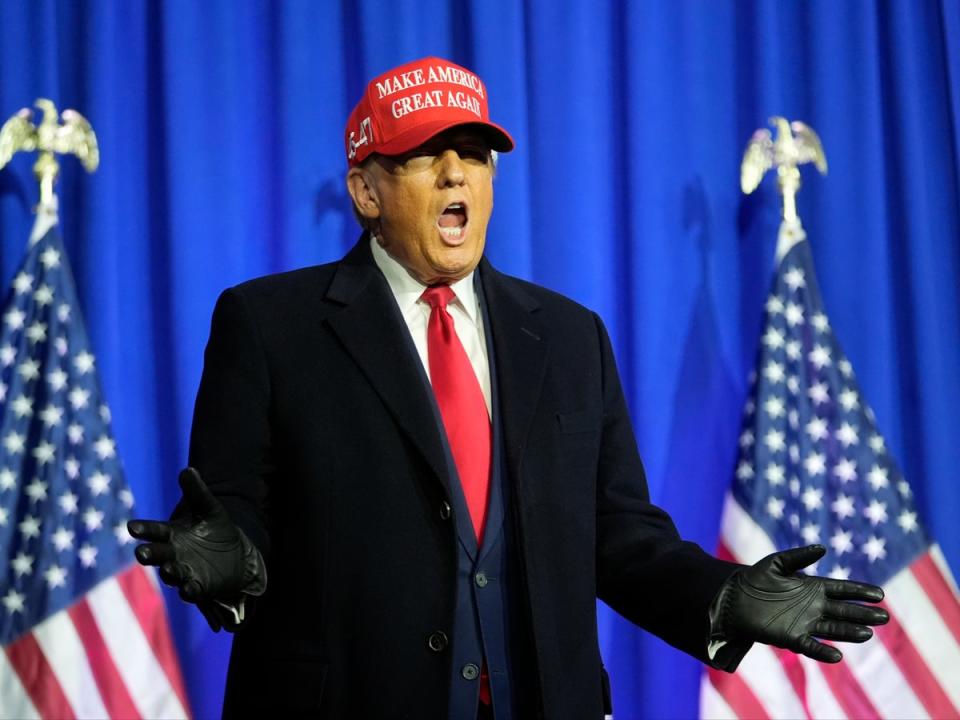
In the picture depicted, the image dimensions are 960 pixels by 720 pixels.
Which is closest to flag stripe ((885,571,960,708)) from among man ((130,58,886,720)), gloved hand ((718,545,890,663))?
man ((130,58,886,720))

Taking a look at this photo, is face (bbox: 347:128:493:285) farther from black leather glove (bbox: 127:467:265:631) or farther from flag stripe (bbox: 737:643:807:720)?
flag stripe (bbox: 737:643:807:720)

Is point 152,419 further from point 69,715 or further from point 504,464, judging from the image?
point 504,464

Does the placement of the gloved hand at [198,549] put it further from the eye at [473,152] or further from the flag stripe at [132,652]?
the flag stripe at [132,652]

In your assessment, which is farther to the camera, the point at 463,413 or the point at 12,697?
the point at 12,697

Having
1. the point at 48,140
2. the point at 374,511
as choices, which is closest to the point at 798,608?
the point at 374,511

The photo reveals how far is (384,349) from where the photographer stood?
166cm

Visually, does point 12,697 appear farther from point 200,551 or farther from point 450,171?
point 450,171

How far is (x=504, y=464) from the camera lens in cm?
166

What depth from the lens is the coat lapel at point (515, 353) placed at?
1.65 meters

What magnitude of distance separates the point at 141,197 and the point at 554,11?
45.0 inches

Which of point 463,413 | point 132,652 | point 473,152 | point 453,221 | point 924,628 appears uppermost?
point 473,152

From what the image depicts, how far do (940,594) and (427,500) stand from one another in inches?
79.2

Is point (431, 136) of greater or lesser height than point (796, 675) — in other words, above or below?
above

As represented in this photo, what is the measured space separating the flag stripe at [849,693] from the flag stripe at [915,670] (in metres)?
0.12
